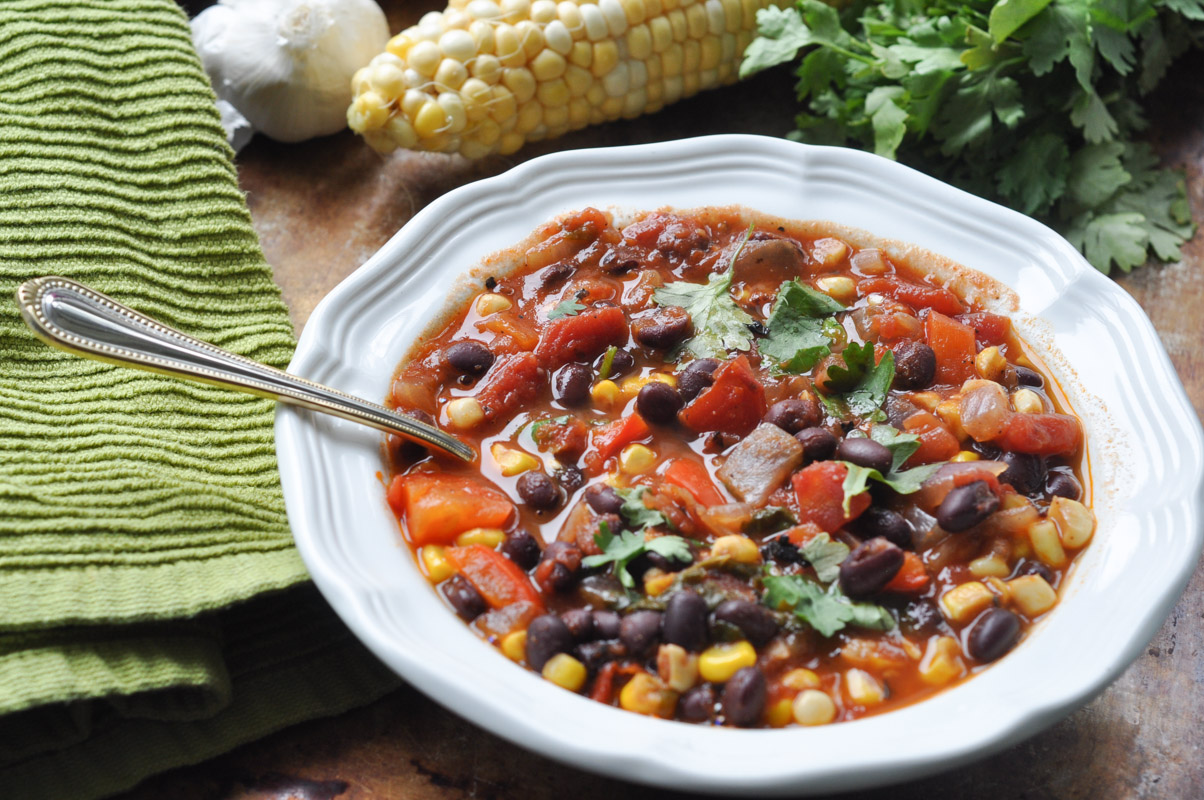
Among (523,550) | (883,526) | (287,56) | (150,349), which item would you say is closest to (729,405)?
(883,526)

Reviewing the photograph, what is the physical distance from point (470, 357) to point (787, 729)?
2.06 metres

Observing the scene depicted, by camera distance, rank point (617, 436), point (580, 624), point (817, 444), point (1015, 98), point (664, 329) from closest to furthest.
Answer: point (580, 624) < point (817, 444) < point (617, 436) < point (664, 329) < point (1015, 98)

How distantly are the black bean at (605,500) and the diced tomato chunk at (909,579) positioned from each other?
1.05 m

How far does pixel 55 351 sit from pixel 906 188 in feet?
13.3

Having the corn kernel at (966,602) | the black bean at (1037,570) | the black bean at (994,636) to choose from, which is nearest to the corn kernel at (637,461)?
the corn kernel at (966,602)

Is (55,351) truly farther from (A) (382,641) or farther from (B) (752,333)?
(B) (752,333)

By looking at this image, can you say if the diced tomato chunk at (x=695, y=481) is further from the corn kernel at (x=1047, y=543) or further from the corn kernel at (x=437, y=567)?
the corn kernel at (x=1047, y=543)

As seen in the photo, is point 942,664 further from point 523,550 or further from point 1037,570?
point 523,550

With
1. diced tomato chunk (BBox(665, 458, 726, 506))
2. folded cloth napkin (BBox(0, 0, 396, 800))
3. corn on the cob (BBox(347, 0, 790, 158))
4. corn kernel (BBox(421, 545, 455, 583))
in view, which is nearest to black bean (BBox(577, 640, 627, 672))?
corn kernel (BBox(421, 545, 455, 583))

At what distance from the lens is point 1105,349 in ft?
15.0

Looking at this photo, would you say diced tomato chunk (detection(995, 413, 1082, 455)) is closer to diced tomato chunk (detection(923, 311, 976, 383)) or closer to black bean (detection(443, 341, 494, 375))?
diced tomato chunk (detection(923, 311, 976, 383))

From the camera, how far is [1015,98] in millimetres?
5449

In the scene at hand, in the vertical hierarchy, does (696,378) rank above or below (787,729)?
above

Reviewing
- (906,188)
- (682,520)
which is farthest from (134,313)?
(906,188)
